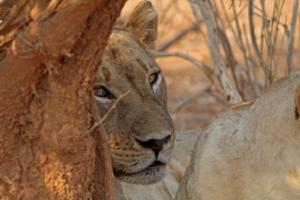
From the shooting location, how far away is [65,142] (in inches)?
90.6

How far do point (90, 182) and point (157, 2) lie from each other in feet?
16.6

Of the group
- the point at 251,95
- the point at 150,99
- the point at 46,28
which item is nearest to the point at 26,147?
the point at 46,28

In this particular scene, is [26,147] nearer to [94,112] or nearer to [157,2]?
[94,112]

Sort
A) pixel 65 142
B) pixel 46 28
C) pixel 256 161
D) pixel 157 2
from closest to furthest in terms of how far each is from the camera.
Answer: pixel 46 28, pixel 65 142, pixel 256 161, pixel 157 2

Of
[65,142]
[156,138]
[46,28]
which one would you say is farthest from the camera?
[156,138]

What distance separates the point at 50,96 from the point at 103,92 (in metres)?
0.87

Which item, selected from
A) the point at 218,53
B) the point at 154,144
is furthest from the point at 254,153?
the point at 218,53

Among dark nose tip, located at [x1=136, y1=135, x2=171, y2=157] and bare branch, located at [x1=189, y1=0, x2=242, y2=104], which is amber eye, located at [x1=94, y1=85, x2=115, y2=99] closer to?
dark nose tip, located at [x1=136, y1=135, x2=171, y2=157]

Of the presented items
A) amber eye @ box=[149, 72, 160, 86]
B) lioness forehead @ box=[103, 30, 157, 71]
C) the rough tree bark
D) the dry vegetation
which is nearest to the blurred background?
the dry vegetation

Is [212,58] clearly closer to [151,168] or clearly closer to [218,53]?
[218,53]

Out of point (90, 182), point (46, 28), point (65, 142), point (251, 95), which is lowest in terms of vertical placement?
point (251, 95)

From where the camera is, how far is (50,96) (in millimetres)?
2266

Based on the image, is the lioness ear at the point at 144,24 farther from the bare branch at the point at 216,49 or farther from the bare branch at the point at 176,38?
the bare branch at the point at 176,38

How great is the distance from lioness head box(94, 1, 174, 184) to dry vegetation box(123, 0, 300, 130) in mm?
451
